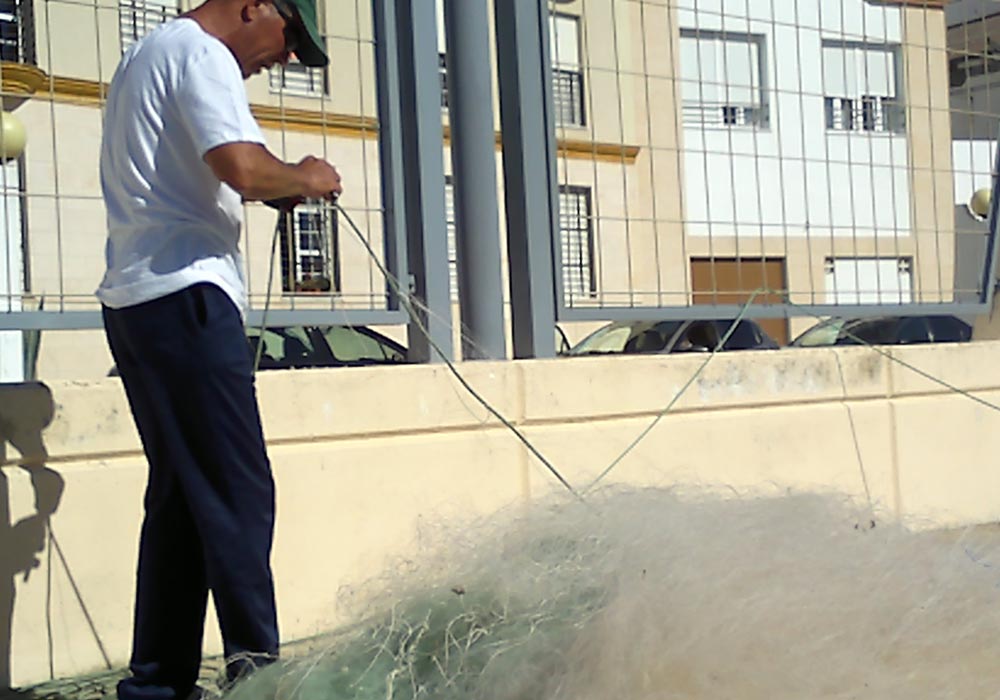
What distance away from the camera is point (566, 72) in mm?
4551

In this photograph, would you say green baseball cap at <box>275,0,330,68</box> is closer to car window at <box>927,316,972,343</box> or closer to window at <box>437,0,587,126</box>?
window at <box>437,0,587,126</box>

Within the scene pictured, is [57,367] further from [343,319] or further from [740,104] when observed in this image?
[740,104]

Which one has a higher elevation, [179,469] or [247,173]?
[247,173]

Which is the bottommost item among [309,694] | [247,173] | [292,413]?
[309,694]

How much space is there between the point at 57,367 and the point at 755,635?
7.74 ft

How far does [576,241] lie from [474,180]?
52 cm

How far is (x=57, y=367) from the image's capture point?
12.3ft

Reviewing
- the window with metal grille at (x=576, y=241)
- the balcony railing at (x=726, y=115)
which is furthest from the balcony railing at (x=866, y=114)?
the window with metal grille at (x=576, y=241)

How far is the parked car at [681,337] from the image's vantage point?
528cm

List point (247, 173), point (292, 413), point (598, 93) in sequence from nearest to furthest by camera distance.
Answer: point (247, 173), point (292, 413), point (598, 93)

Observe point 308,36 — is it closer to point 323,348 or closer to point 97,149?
point 97,149

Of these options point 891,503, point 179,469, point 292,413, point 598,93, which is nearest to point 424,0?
point 598,93

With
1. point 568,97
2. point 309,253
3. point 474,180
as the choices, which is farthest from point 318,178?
point 568,97

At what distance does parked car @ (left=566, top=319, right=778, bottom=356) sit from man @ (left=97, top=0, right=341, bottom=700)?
2.30 meters
